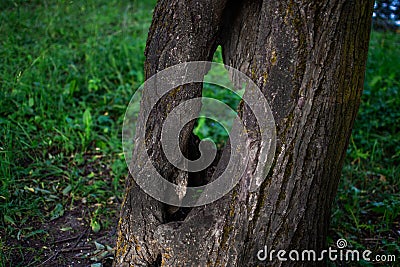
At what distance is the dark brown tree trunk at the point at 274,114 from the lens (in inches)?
80.4

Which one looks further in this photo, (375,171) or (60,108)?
(60,108)

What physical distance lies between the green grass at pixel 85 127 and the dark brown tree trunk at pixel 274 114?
847mm

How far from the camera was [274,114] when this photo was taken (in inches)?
82.4

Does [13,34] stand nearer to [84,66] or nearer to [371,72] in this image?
[84,66]

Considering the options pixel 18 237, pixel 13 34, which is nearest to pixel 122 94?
pixel 13 34

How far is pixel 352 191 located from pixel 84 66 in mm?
2847

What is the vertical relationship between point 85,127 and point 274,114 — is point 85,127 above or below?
below
